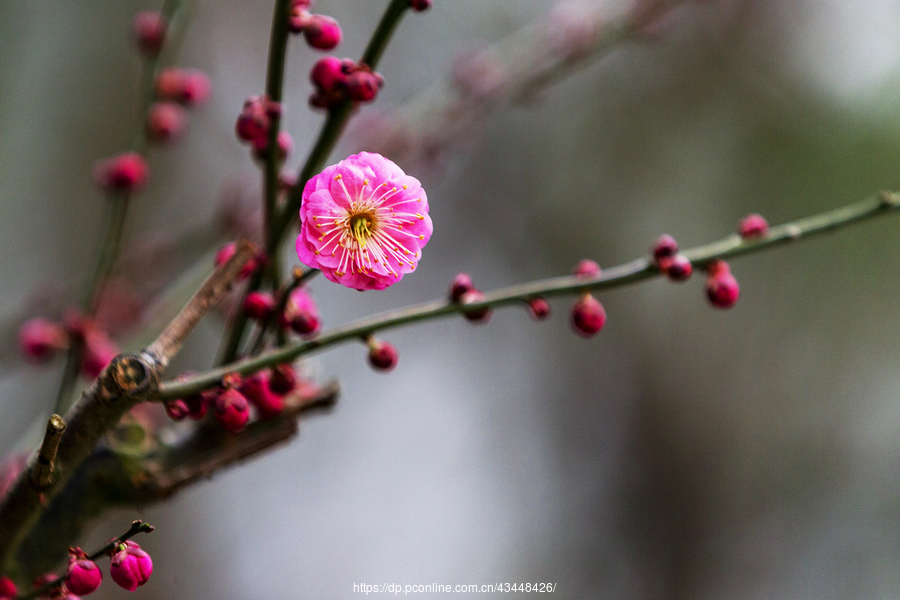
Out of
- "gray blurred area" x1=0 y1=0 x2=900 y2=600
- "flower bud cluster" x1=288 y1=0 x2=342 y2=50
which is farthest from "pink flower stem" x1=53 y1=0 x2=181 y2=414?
"gray blurred area" x1=0 y1=0 x2=900 y2=600

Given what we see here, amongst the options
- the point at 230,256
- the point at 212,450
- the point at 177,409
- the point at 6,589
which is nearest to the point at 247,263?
the point at 230,256

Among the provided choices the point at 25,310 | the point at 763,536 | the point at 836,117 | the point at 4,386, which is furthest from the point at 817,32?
the point at 4,386

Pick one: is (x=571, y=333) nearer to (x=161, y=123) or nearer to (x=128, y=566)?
(x=161, y=123)

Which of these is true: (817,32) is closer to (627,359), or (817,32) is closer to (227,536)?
(627,359)

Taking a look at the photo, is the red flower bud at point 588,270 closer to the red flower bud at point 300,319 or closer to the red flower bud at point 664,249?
the red flower bud at point 664,249

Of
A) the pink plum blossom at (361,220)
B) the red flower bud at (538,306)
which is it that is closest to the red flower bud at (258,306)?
the pink plum blossom at (361,220)
